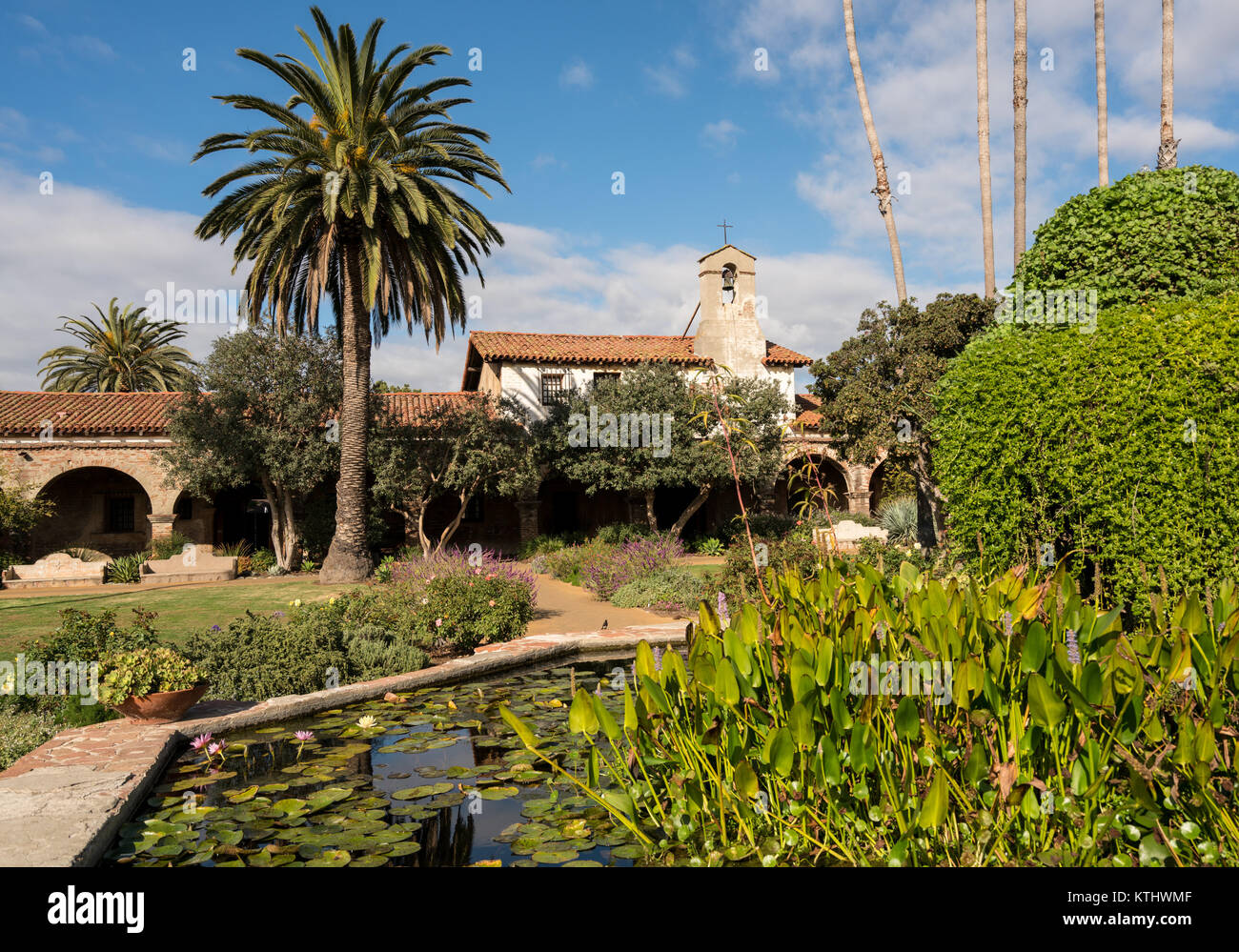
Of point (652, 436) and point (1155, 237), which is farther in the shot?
point (652, 436)

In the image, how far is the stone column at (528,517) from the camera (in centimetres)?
2444

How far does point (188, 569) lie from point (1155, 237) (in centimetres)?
2025

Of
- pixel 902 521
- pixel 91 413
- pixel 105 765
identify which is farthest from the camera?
pixel 91 413

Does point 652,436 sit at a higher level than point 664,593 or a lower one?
higher

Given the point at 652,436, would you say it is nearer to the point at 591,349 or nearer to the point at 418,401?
the point at 591,349

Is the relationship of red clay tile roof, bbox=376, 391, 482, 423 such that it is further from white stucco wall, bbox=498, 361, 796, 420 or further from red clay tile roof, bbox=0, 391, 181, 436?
red clay tile roof, bbox=0, 391, 181, 436

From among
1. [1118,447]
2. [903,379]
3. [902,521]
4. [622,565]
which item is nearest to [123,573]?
[622,565]

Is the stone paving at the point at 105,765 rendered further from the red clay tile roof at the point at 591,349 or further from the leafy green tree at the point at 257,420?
the red clay tile roof at the point at 591,349

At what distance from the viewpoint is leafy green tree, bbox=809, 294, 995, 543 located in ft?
52.0

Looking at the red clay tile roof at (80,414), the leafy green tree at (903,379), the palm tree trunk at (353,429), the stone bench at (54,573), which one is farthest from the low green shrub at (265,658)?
the red clay tile roof at (80,414)

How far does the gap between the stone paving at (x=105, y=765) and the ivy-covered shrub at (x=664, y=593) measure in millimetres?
4097

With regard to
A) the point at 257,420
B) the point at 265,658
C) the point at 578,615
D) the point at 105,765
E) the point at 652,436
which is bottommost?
the point at 578,615

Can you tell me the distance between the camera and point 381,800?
428 centimetres
